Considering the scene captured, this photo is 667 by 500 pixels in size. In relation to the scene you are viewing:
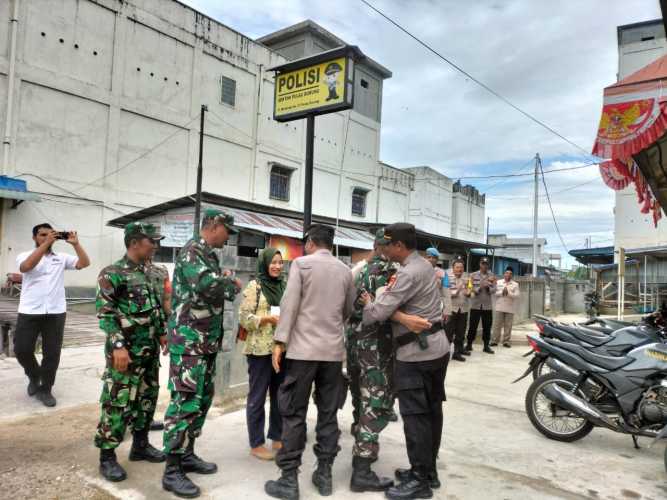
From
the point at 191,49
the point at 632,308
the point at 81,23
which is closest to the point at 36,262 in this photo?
the point at 81,23

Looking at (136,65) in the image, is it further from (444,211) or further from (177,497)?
(444,211)

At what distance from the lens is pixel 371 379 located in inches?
133

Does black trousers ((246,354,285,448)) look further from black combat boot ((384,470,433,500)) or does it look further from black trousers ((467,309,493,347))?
black trousers ((467,309,493,347))

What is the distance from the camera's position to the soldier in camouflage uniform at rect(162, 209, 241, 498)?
305 centimetres

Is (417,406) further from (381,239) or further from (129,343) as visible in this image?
(129,343)

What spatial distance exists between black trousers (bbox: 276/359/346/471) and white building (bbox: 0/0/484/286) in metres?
9.51

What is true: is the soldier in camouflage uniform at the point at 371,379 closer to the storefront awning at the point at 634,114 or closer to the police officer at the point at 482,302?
the storefront awning at the point at 634,114

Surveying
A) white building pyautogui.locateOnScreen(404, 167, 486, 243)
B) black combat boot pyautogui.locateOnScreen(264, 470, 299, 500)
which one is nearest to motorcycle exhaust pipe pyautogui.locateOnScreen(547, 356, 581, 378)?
black combat boot pyautogui.locateOnScreen(264, 470, 299, 500)

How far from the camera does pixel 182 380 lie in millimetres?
3072

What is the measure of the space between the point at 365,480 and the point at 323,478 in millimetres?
279

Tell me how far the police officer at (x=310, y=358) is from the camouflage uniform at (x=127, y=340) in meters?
0.93

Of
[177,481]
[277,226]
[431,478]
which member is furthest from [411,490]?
[277,226]

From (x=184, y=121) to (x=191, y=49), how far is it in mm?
2720

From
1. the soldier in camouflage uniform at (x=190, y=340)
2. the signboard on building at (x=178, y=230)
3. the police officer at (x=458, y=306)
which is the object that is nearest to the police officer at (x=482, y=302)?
the police officer at (x=458, y=306)
